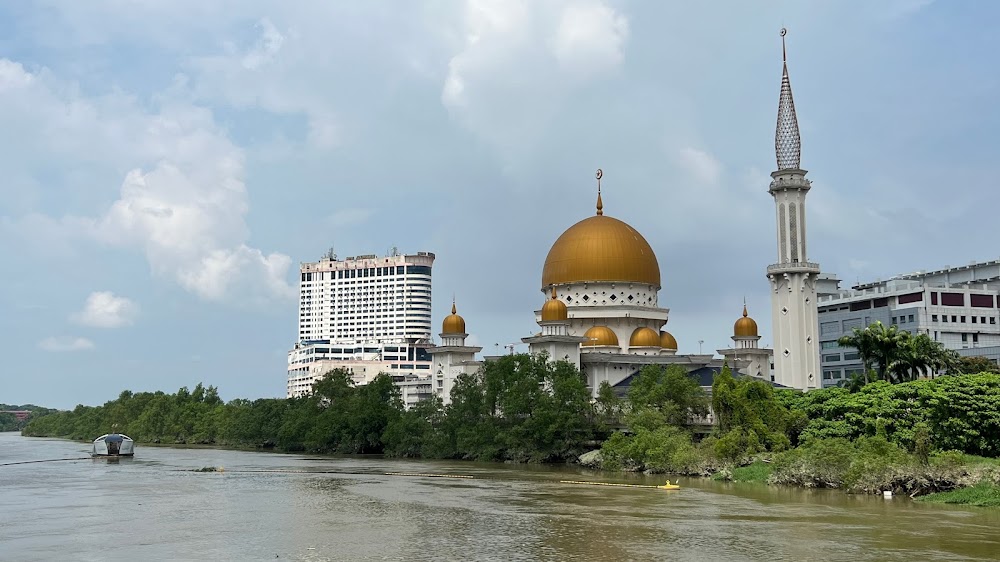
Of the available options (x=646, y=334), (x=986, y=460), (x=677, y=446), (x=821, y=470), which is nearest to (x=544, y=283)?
(x=646, y=334)

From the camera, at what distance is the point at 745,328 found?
8356 cm

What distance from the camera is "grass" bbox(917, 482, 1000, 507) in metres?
36.5

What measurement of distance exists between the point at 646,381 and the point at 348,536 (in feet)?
118

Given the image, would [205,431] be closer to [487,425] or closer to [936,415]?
[487,425]

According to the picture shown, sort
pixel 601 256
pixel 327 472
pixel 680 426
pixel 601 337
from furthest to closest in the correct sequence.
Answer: pixel 601 256
pixel 601 337
pixel 680 426
pixel 327 472

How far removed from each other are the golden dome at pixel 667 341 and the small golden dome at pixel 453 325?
16086 millimetres

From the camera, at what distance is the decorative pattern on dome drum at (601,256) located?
81.1 metres

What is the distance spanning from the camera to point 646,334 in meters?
80.1

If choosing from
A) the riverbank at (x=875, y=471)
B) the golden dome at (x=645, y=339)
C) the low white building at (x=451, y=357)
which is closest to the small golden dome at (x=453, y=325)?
the low white building at (x=451, y=357)

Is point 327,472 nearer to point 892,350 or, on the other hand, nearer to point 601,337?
point 601,337

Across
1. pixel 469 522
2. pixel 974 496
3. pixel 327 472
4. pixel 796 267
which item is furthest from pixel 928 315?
pixel 469 522

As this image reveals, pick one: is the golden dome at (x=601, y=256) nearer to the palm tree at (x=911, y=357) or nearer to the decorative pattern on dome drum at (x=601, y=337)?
the decorative pattern on dome drum at (x=601, y=337)

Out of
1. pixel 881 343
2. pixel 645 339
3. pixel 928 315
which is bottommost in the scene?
pixel 881 343

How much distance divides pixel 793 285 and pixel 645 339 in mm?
12910
